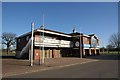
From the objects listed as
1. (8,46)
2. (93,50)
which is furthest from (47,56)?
(8,46)

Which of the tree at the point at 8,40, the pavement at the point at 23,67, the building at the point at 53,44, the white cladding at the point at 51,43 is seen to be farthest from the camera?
the tree at the point at 8,40

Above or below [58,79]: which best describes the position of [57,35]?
above

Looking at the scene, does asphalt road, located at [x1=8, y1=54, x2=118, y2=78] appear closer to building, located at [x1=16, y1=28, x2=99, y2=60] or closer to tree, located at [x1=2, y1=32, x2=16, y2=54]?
building, located at [x1=16, y1=28, x2=99, y2=60]

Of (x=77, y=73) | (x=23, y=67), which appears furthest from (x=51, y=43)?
(x=77, y=73)

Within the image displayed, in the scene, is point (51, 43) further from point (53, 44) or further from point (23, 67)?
point (23, 67)

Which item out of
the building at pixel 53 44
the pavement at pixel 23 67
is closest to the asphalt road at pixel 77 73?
the pavement at pixel 23 67

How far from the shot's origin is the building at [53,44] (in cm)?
3884

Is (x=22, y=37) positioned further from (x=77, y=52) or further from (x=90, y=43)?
(x=90, y=43)

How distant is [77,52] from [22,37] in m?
17.9

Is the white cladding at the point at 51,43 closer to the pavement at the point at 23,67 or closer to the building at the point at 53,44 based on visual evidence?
the building at the point at 53,44

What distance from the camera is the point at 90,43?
61094mm

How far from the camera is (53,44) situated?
43.2 meters

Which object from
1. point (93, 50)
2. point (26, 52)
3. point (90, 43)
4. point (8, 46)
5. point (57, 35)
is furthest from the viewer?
point (8, 46)

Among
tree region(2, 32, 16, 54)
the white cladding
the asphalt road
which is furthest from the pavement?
tree region(2, 32, 16, 54)
